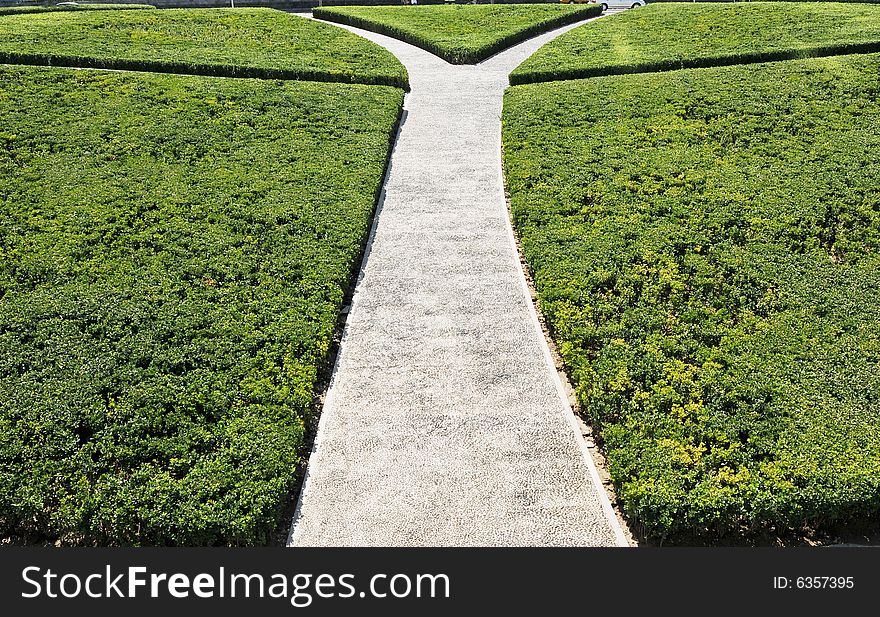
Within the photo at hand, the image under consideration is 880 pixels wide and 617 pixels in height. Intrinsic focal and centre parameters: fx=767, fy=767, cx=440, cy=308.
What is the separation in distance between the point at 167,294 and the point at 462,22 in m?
23.1

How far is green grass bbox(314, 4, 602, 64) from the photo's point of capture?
26.0m

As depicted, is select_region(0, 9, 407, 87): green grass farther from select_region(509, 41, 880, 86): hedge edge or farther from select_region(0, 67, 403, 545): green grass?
select_region(509, 41, 880, 86): hedge edge

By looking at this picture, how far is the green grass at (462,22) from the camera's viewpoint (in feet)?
85.3

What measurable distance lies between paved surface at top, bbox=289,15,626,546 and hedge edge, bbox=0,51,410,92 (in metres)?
8.02

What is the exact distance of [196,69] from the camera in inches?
843

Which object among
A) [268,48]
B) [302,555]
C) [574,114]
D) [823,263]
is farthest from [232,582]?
[268,48]

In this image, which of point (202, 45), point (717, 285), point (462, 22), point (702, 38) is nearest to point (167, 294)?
point (717, 285)

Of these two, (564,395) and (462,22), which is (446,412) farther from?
(462,22)

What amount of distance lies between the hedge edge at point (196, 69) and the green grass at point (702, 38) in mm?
4559

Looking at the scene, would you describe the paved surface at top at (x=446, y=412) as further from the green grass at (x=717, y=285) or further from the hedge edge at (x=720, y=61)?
the hedge edge at (x=720, y=61)

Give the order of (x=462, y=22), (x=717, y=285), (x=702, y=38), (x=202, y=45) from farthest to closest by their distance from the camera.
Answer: (x=462, y=22) → (x=702, y=38) → (x=202, y=45) → (x=717, y=285)

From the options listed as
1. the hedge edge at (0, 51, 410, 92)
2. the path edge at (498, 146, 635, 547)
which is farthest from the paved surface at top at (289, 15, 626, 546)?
the hedge edge at (0, 51, 410, 92)

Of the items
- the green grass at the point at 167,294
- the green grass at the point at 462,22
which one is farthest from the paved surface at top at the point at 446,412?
the green grass at the point at 462,22

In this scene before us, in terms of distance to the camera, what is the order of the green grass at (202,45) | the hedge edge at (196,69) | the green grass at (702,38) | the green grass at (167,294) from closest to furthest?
the green grass at (167,294) → the hedge edge at (196,69) → the green grass at (202,45) → the green grass at (702,38)
